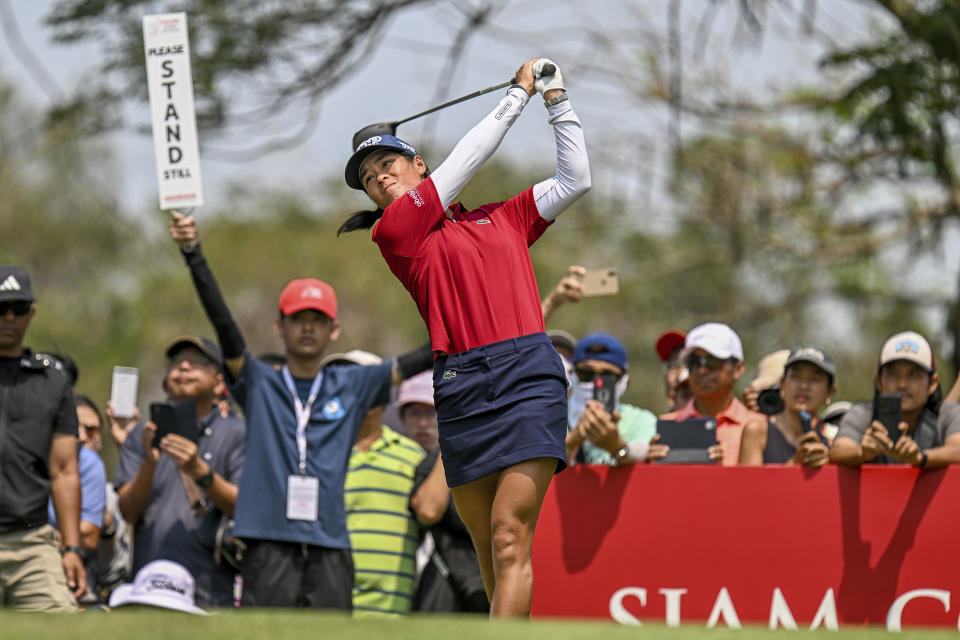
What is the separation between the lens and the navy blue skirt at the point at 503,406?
15.5 feet

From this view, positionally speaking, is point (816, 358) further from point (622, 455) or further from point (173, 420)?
point (173, 420)

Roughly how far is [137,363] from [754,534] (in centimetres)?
3272

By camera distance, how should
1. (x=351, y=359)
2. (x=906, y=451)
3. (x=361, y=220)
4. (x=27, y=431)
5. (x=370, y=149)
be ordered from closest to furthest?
(x=370, y=149), (x=361, y=220), (x=906, y=451), (x=27, y=431), (x=351, y=359)

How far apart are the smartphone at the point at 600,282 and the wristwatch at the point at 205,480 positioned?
2226 mm

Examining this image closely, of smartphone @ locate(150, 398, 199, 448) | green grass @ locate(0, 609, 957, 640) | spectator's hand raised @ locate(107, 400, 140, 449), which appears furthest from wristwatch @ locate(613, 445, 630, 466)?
spectator's hand raised @ locate(107, 400, 140, 449)

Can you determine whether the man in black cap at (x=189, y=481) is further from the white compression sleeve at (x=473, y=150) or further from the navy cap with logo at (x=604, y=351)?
the white compression sleeve at (x=473, y=150)

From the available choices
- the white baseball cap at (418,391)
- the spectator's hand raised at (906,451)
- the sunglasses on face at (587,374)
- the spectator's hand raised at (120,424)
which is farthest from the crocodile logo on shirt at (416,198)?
the spectator's hand raised at (120,424)

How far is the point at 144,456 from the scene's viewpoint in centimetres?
757

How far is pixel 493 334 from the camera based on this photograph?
482 centimetres

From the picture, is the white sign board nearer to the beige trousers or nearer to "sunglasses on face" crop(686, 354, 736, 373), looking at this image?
the beige trousers

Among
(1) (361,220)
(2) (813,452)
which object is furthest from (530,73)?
(2) (813,452)

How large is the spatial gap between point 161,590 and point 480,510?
2095 millimetres

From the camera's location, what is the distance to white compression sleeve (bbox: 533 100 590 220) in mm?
5043

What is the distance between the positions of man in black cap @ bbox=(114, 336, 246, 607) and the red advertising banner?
5.96 ft
